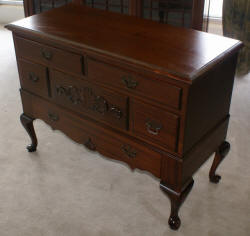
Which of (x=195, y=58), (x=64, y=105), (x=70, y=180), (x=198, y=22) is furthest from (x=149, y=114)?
(x=198, y=22)

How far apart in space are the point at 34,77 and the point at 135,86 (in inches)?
30.1

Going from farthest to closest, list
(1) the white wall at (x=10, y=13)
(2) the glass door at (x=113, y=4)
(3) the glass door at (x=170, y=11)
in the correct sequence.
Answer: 1. (1) the white wall at (x=10, y=13)
2. (2) the glass door at (x=113, y=4)
3. (3) the glass door at (x=170, y=11)

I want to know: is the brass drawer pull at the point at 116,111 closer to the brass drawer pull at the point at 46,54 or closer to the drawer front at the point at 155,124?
the drawer front at the point at 155,124

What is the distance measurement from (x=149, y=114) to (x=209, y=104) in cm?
30

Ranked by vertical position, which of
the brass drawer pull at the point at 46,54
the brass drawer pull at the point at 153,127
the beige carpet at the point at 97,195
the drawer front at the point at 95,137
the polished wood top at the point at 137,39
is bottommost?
the beige carpet at the point at 97,195

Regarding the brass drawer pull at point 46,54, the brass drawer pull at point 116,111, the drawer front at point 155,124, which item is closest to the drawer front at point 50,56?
the brass drawer pull at point 46,54

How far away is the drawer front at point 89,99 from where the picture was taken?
209cm

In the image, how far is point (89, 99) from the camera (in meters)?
2.22

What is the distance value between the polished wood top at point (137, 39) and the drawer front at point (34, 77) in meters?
0.22

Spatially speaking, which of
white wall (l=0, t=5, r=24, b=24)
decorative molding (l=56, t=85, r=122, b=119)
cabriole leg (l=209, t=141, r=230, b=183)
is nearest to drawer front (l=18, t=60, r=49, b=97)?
decorative molding (l=56, t=85, r=122, b=119)

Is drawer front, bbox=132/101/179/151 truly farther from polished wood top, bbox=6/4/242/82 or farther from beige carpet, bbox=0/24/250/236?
beige carpet, bbox=0/24/250/236

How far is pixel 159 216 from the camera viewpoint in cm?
233

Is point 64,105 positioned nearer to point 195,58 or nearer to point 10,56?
point 195,58

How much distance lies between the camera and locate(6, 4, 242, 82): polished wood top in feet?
6.13
